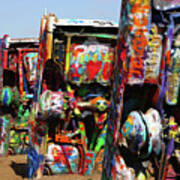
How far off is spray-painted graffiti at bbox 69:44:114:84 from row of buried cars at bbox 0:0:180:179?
0.02 metres

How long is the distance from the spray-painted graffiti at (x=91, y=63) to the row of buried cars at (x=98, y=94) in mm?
22

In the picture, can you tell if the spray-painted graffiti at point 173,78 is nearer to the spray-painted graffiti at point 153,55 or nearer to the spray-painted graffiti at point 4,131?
the spray-painted graffiti at point 153,55

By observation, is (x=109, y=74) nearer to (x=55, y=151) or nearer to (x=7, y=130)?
(x=55, y=151)

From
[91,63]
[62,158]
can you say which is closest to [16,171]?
[62,158]

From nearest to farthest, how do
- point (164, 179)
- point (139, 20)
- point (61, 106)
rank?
Answer: point (139, 20), point (164, 179), point (61, 106)

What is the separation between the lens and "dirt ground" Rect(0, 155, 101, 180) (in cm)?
801

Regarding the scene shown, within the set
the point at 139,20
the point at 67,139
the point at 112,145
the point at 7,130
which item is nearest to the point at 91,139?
the point at 67,139

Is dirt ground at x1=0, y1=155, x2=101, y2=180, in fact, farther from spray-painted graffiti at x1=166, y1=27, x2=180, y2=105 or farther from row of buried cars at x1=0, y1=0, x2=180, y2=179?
spray-painted graffiti at x1=166, y1=27, x2=180, y2=105

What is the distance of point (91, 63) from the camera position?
8.13 metres

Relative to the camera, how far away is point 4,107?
10.3m

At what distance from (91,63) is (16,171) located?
3.23m

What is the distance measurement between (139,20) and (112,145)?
158 centimetres

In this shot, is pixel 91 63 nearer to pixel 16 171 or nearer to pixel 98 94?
pixel 98 94

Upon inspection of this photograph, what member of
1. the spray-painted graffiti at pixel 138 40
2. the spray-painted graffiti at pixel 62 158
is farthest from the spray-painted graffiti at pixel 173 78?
the spray-painted graffiti at pixel 62 158
